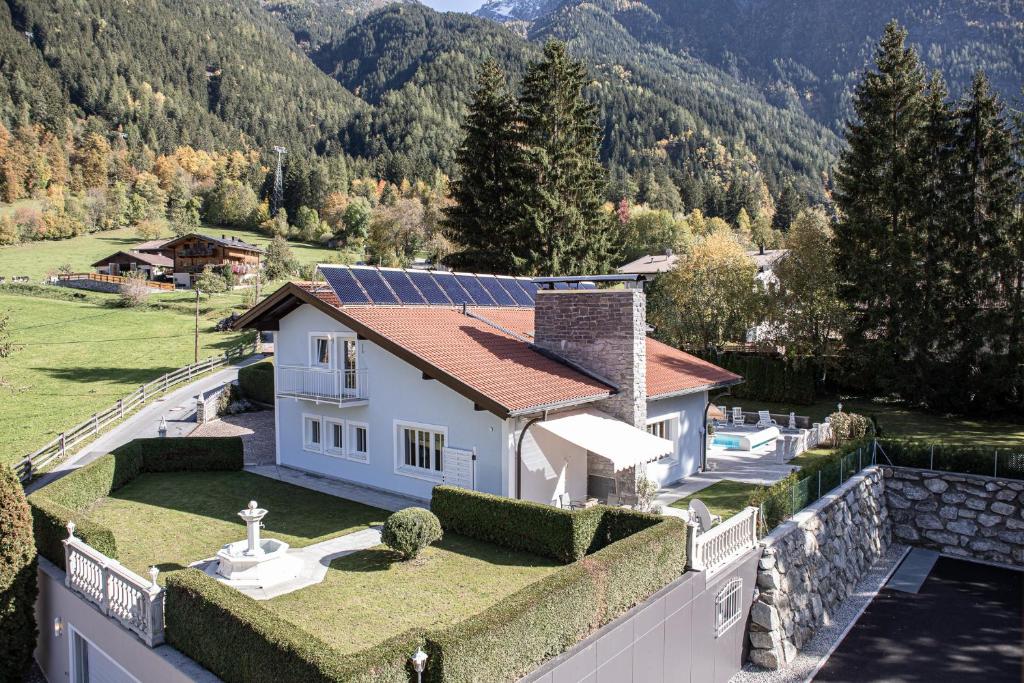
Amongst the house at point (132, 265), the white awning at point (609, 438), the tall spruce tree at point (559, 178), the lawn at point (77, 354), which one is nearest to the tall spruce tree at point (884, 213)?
the tall spruce tree at point (559, 178)

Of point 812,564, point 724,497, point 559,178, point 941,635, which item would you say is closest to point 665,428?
point 724,497

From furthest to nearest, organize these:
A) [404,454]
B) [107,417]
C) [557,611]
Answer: [107,417] < [404,454] < [557,611]

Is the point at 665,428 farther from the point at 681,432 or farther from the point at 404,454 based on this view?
the point at 404,454

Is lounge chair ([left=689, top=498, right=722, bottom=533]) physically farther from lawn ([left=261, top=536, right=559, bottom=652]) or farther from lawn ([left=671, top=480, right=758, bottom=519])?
lawn ([left=671, top=480, right=758, bottom=519])

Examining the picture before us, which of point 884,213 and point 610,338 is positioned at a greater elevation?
point 884,213

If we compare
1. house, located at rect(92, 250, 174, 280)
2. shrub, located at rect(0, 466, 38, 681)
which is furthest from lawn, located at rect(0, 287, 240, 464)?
shrub, located at rect(0, 466, 38, 681)

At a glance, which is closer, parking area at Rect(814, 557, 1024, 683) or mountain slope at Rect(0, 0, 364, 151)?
parking area at Rect(814, 557, 1024, 683)

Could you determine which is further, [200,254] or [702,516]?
[200,254]

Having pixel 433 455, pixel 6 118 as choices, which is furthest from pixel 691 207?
pixel 6 118
